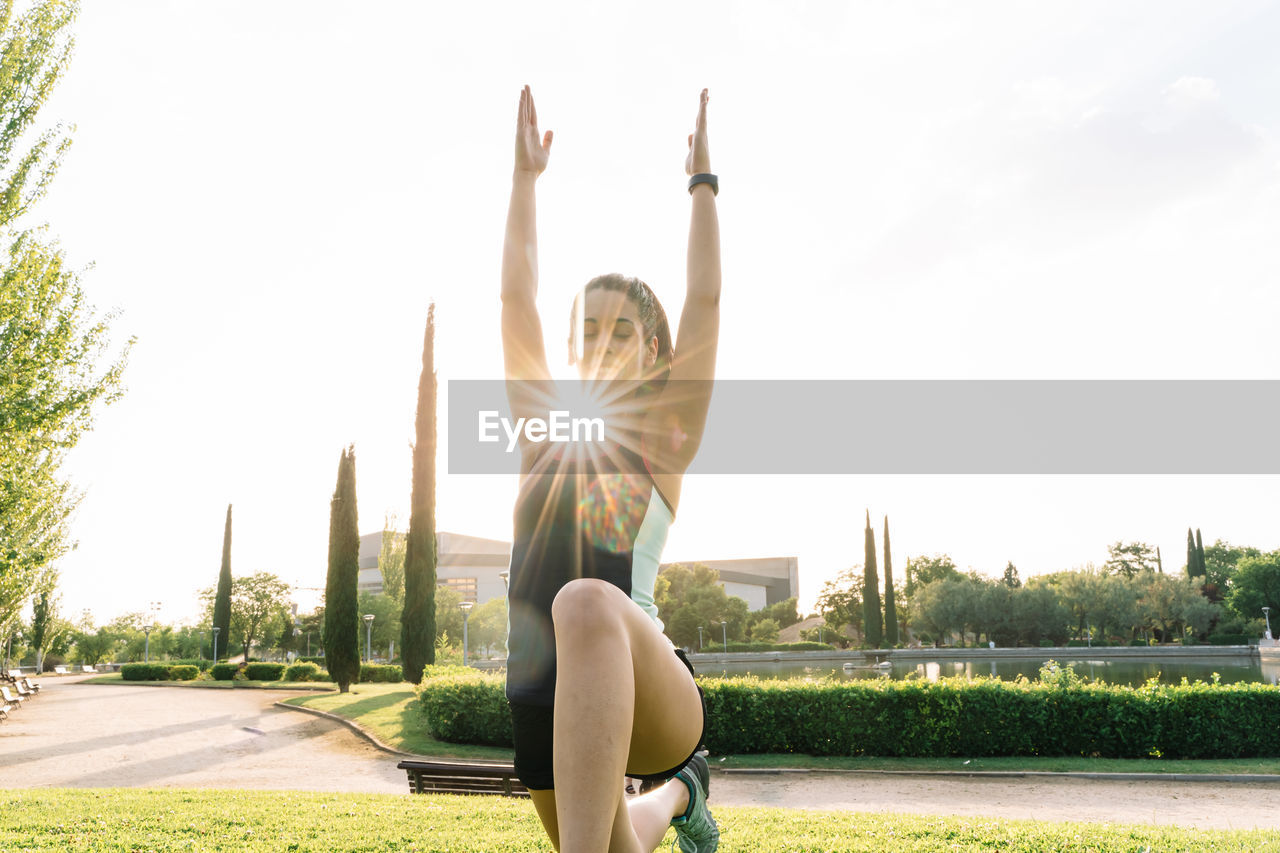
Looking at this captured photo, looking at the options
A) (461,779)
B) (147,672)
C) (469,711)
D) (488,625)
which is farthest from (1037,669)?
(147,672)

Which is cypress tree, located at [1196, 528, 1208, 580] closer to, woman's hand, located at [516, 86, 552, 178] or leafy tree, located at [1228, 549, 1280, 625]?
leafy tree, located at [1228, 549, 1280, 625]

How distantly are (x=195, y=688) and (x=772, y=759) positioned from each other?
2610 centimetres

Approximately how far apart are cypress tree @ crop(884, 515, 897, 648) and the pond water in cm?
565

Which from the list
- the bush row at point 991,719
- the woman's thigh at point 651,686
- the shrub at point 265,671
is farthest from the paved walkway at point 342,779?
the shrub at point 265,671

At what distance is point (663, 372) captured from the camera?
1.98 m

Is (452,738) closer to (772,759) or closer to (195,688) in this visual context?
(772,759)

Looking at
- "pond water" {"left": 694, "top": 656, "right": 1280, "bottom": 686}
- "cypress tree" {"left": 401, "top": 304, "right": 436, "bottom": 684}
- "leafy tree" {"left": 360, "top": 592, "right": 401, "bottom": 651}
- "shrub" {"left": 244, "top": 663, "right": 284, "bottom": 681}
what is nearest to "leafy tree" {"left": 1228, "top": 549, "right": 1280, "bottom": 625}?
"pond water" {"left": 694, "top": 656, "right": 1280, "bottom": 686}

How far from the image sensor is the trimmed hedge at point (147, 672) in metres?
36.8

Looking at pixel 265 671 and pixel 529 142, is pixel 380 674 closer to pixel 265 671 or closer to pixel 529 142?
pixel 265 671

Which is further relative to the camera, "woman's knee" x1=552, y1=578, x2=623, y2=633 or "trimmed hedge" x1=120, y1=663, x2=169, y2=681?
"trimmed hedge" x1=120, y1=663, x2=169, y2=681

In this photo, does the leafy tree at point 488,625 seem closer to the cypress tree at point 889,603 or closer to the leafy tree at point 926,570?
the cypress tree at point 889,603

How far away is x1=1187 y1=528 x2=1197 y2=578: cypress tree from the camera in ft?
200

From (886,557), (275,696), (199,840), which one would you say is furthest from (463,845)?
(886,557)

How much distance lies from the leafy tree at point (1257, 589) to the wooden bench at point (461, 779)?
6075cm
